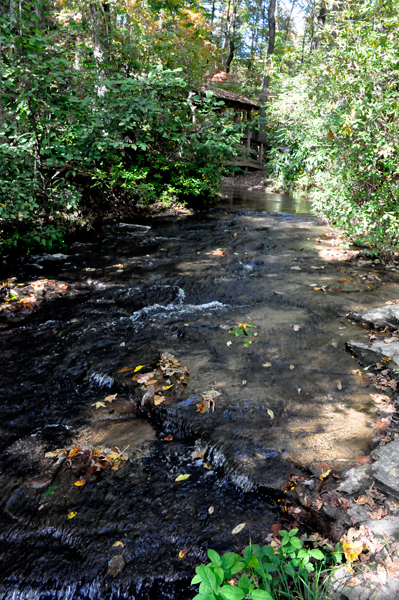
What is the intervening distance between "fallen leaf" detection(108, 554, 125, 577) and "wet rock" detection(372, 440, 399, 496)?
155 cm

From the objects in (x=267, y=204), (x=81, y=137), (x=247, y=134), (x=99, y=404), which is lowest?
(x=99, y=404)

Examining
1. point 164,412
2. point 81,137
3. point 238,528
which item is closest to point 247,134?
point 81,137

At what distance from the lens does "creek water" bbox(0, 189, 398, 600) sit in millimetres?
2145

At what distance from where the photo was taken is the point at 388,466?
7.85 feet

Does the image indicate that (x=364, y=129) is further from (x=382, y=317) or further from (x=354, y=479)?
(x=354, y=479)

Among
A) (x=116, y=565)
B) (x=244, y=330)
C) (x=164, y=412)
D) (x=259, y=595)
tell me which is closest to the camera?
(x=259, y=595)

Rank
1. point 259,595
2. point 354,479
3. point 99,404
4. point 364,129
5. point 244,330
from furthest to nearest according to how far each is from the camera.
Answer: point 364,129
point 244,330
point 99,404
point 354,479
point 259,595

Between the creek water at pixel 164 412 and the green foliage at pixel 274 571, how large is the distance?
0.25 metres

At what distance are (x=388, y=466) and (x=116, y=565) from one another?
1699mm

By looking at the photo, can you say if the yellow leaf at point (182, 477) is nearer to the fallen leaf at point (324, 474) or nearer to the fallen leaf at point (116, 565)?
the fallen leaf at point (116, 565)

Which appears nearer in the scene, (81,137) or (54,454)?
(54,454)

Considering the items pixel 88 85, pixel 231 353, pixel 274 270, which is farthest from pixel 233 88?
pixel 231 353

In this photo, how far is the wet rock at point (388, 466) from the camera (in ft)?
7.41

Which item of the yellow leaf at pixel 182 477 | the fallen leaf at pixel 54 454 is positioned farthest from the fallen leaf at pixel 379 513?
the fallen leaf at pixel 54 454
